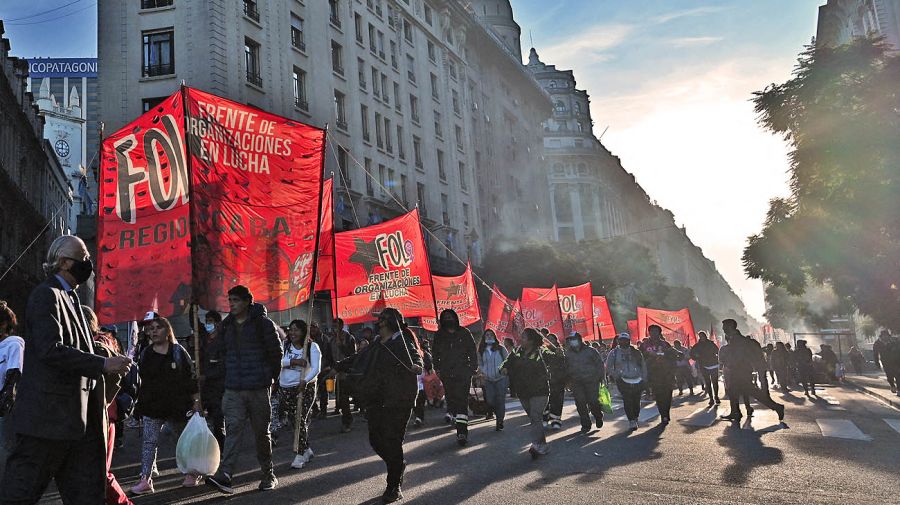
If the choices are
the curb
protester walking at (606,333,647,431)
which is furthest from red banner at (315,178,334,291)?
the curb

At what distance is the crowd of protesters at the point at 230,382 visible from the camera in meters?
3.68

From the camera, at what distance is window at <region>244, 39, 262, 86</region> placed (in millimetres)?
31359

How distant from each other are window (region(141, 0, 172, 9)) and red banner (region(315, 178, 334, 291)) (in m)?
20.9

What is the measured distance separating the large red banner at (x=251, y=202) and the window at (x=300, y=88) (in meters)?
27.2

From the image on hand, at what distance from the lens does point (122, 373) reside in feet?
12.2

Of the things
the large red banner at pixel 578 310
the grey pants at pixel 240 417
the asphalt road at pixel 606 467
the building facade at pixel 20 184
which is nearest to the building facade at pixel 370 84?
the building facade at pixel 20 184

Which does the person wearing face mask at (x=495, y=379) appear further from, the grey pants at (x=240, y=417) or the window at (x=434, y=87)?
the window at (x=434, y=87)

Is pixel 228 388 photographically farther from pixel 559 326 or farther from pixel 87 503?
pixel 559 326

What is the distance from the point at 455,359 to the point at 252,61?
25.1m

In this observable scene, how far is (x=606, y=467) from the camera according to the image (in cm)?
778

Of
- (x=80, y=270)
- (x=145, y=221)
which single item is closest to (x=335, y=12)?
(x=145, y=221)

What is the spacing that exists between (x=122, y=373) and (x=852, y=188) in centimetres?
2159

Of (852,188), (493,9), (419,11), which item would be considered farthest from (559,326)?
(493,9)

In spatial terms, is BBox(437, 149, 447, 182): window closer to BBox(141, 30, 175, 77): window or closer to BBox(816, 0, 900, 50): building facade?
BBox(141, 30, 175, 77): window
